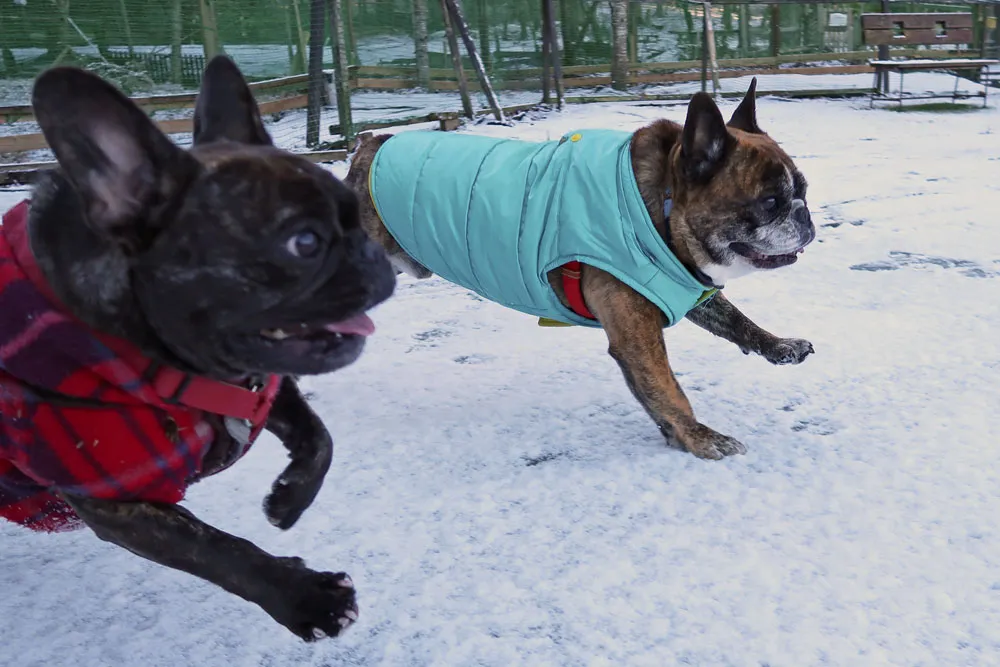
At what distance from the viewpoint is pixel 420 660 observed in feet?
6.64

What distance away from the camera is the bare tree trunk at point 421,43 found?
12484 millimetres

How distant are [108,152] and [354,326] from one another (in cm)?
56

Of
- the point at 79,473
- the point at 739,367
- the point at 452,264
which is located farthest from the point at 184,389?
the point at 739,367

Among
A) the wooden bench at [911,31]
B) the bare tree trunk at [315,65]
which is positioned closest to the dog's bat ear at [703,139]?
the bare tree trunk at [315,65]

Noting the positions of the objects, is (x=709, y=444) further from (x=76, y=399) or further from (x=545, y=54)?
(x=545, y=54)

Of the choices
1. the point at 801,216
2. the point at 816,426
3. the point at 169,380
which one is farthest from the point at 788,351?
Result: the point at 169,380

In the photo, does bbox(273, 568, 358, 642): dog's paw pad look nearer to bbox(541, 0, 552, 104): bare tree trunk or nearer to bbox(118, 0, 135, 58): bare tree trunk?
bbox(118, 0, 135, 58): bare tree trunk

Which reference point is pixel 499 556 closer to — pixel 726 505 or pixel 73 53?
pixel 726 505

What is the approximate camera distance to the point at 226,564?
5.48 feet

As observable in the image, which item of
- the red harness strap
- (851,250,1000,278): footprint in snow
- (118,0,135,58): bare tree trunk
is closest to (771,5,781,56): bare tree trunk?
(118,0,135,58): bare tree trunk

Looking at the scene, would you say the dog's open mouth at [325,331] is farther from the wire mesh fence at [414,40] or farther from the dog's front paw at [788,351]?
the wire mesh fence at [414,40]

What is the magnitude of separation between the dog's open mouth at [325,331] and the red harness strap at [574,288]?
1516mm

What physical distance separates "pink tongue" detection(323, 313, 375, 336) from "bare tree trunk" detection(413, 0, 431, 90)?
11113 mm

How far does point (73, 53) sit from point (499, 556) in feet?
30.3
